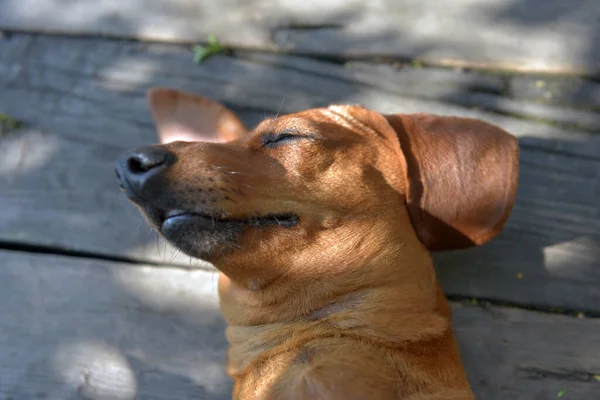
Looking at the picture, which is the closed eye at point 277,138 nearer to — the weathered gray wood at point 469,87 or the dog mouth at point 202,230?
the dog mouth at point 202,230

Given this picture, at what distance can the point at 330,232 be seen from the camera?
1665 mm

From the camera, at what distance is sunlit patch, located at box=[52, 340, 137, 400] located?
219cm

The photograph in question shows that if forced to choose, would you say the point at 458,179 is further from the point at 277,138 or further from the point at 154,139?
the point at 154,139

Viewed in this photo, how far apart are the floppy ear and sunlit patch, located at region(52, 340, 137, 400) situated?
1434 mm

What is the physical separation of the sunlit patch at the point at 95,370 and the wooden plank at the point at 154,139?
0.45 metres

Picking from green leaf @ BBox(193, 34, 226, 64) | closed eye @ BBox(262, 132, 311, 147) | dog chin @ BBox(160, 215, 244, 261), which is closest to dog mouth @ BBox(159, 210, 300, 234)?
dog chin @ BBox(160, 215, 244, 261)

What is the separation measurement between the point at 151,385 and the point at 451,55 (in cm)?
212

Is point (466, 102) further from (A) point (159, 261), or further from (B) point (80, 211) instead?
(B) point (80, 211)

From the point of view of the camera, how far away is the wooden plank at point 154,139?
2.23 meters

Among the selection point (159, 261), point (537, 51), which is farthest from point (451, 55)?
point (159, 261)

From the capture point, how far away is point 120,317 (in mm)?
2281

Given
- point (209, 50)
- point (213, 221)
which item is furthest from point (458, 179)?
point (209, 50)

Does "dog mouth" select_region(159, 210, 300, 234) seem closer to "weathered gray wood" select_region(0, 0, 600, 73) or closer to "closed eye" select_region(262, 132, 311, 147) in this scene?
"closed eye" select_region(262, 132, 311, 147)

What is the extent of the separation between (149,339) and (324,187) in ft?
3.80
